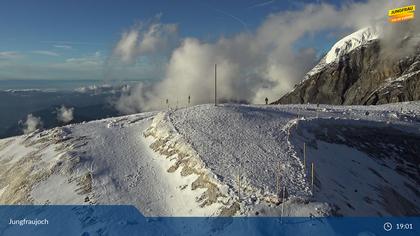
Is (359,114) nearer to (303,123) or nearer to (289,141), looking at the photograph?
(303,123)

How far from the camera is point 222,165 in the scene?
35.3 m

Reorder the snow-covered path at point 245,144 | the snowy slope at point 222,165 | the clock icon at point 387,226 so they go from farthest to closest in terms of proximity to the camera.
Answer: the snow-covered path at point 245,144
the snowy slope at point 222,165
the clock icon at point 387,226

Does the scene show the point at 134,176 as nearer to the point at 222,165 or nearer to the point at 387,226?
the point at 222,165

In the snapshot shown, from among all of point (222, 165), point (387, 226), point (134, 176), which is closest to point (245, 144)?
point (222, 165)

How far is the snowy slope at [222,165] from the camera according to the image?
101ft

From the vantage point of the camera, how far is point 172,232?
28.1 meters

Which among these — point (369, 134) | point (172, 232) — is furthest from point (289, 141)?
point (172, 232)

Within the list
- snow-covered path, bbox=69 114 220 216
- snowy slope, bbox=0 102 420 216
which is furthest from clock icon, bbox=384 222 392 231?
snow-covered path, bbox=69 114 220 216

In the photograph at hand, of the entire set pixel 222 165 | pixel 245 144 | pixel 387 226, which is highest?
pixel 245 144

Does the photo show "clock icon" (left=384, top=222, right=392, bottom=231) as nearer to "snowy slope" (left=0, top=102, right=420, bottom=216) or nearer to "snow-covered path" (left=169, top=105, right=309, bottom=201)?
"snowy slope" (left=0, top=102, right=420, bottom=216)

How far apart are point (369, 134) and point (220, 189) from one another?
92.4 ft

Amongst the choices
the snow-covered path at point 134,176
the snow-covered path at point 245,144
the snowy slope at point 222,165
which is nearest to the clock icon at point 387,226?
the snowy slope at point 222,165

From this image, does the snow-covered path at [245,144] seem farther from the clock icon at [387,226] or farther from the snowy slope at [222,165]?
the clock icon at [387,226]

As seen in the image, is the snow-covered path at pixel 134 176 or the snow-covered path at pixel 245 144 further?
the snow-covered path at pixel 245 144
